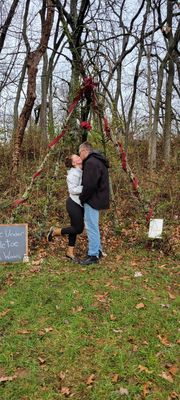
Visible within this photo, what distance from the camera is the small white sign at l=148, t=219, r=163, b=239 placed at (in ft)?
21.6

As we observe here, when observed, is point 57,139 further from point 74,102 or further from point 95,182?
point 95,182

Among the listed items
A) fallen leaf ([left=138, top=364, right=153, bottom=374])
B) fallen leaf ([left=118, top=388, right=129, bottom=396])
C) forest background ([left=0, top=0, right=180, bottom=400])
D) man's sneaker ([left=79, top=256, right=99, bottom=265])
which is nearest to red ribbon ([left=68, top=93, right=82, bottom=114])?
forest background ([left=0, top=0, right=180, bottom=400])

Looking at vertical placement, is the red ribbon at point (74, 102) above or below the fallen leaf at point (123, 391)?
above

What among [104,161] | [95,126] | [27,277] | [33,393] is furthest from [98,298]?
[95,126]

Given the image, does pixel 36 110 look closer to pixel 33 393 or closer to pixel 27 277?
pixel 27 277

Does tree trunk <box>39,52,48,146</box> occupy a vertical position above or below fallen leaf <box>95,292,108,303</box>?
above

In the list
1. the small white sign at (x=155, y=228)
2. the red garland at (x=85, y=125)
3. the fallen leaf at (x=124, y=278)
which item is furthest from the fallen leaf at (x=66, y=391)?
the red garland at (x=85, y=125)

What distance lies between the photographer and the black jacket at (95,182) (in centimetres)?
587

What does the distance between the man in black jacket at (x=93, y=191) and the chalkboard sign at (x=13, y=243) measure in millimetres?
965

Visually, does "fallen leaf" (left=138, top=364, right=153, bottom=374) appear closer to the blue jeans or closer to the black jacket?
the blue jeans

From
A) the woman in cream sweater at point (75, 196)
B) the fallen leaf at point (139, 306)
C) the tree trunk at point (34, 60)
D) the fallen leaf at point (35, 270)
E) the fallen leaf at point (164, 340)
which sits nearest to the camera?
the fallen leaf at point (164, 340)

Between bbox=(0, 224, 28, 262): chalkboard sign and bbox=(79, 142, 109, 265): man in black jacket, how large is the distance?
3.17 ft

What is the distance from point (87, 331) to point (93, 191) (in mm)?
2268

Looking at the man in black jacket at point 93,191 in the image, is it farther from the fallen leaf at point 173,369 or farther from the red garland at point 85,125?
the fallen leaf at point 173,369
